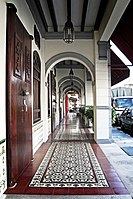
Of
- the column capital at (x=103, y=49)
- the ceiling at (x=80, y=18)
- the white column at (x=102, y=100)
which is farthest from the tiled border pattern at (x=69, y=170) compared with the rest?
the ceiling at (x=80, y=18)

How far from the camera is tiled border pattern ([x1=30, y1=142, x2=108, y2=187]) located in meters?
4.00

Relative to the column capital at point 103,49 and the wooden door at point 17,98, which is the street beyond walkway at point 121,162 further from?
the column capital at point 103,49

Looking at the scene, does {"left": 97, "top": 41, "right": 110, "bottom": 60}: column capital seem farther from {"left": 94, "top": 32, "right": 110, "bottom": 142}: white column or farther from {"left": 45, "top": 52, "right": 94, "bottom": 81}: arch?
{"left": 45, "top": 52, "right": 94, "bottom": 81}: arch

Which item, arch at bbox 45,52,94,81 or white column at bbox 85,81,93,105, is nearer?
arch at bbox 45,52,94,81

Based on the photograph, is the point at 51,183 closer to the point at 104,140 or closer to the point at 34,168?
the point at 34,168

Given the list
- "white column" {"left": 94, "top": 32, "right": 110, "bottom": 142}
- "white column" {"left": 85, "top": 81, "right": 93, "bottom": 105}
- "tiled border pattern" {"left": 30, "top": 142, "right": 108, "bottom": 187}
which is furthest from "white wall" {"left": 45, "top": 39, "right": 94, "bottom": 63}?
"white column" {"left": 85, "top": 81, "right": 93, "bottom": 105}

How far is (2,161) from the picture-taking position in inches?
136

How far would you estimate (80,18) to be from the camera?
7586 mm

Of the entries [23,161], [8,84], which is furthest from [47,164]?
[8,84]

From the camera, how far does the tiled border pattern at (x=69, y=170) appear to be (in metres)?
4.00

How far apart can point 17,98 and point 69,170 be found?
5.77ft

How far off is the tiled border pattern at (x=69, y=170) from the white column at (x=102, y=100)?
1.62 m

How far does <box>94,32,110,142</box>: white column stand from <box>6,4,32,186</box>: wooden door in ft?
11.2

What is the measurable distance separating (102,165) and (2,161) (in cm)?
246
